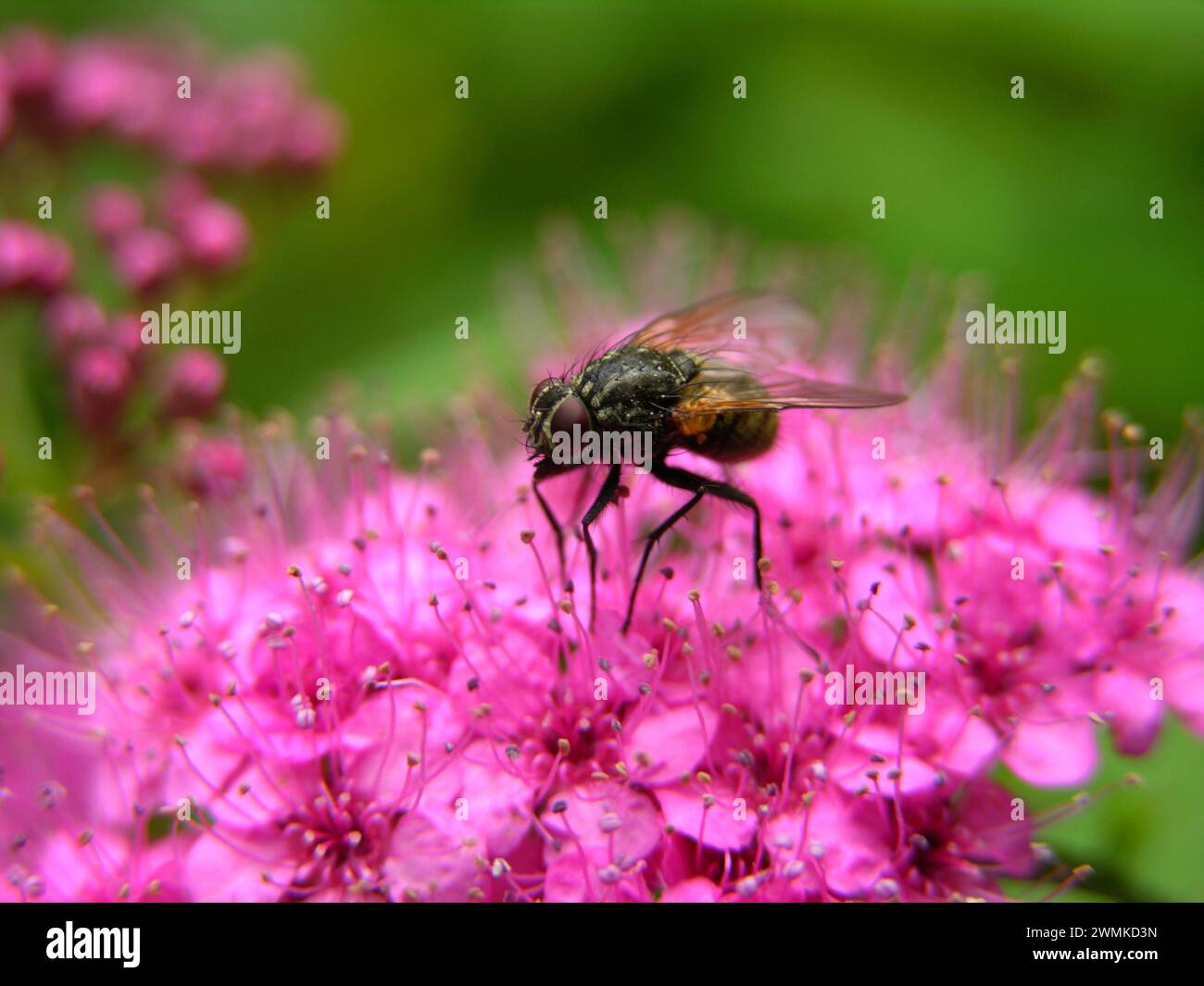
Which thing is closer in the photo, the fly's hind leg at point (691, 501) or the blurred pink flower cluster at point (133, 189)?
the fly's hind leg at point (691, 501)

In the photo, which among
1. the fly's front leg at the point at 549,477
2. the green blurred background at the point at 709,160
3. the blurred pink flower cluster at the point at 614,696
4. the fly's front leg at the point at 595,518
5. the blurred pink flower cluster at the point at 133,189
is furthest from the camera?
the green blurred background at the point at 709,160

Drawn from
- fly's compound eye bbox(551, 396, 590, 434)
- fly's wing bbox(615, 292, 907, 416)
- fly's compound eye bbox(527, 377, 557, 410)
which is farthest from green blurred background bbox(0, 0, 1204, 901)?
fly's compound eye bbox(551, 396, 590, 434)

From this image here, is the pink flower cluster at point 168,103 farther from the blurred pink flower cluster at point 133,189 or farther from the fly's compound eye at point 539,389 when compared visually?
the fly's compound eye at point 539,389

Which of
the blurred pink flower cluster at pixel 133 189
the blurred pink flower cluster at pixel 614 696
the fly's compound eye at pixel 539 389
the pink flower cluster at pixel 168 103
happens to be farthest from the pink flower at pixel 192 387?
the fly's compound eye at pixel 539 389

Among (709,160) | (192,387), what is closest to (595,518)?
(192,387)

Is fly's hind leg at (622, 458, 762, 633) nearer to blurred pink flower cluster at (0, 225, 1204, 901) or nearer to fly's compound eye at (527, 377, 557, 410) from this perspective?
blurred pink flower cluster at (0, 225, 1204, 901)

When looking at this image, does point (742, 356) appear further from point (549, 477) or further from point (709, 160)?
point (709, 160)
